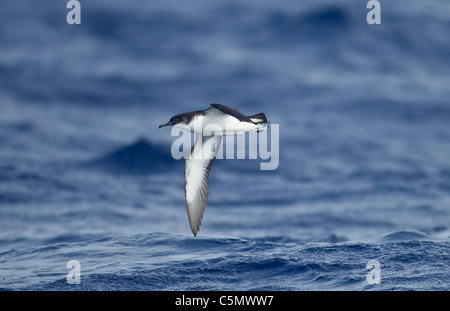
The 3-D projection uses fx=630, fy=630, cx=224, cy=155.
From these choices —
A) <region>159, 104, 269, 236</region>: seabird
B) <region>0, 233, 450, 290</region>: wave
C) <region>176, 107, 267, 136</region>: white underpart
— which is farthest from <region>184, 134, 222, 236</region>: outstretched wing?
<region>0, 233, 450, 290</region>: wave

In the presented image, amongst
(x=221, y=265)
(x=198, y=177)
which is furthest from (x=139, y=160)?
(x=221, y=265)

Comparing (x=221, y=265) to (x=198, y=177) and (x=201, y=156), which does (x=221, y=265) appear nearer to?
(x=198, y=177)

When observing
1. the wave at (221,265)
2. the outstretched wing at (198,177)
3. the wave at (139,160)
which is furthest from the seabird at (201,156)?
the wave at (139,160)

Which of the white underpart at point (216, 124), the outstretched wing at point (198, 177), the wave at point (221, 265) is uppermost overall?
the white underpart at point (216, 124)

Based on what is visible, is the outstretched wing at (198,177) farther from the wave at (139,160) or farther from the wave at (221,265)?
the wave at (139,160)

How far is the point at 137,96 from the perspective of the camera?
22.4 metres

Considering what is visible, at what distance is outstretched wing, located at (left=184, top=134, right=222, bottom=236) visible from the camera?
10609 millimetres

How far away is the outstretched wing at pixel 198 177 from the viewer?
1061 cm

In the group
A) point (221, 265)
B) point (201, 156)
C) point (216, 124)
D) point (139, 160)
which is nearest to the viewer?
point (216, 124)

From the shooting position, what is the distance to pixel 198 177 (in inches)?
422

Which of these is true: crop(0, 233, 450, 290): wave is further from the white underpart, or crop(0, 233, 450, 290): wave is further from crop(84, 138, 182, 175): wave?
crop(84, 138, 182, 175): wave
